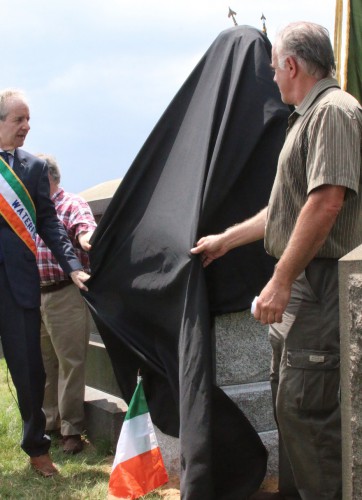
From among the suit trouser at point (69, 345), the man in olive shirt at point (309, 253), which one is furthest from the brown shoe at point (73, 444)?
the man in olive shirt at point (309, 253)

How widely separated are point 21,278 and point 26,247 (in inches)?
7.7

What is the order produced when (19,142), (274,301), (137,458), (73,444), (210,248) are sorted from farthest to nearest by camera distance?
(73,444) → (19,142) → (137,458) → (210,248) → (274,301)

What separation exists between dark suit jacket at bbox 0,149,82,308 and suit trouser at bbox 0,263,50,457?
6 centimetres

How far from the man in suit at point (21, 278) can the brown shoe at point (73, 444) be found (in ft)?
1.43

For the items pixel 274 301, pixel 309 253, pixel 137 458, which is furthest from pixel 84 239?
pixel 309 253

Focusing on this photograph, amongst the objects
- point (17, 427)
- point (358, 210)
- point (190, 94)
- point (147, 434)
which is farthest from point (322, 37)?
point (17, 427)

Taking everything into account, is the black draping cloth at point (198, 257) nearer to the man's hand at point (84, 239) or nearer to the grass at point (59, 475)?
the man's hand at point (84, 239)

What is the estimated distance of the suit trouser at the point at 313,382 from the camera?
273 centimetres

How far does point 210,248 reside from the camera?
3420mm

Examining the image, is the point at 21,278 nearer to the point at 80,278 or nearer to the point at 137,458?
the point at 80,278

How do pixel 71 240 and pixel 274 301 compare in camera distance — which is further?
pixel 71 240

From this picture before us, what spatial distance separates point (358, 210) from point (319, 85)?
0.50 m

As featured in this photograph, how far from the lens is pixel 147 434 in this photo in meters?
3.84

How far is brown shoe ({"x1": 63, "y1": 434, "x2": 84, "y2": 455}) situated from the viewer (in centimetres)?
483
